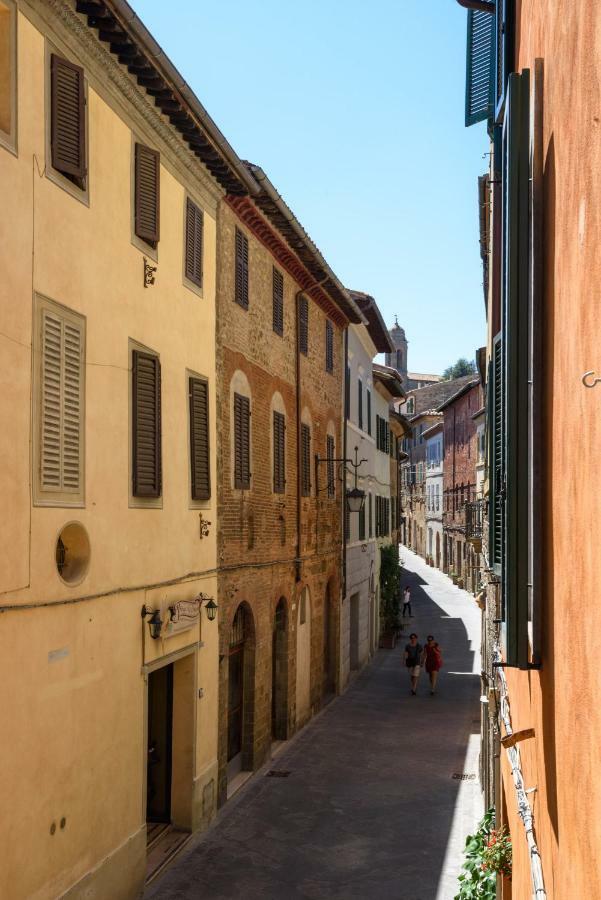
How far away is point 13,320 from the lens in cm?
915

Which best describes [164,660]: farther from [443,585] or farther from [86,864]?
[443,585]

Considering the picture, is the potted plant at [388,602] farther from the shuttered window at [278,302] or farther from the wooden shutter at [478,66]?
the wooden shutter at [478,66]

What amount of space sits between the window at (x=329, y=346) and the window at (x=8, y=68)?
1561 cm

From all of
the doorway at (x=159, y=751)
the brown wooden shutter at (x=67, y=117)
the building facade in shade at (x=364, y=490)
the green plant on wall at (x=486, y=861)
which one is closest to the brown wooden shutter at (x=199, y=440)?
the doorway at (x=159, y=751)

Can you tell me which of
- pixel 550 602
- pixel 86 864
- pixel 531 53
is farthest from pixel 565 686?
pixel 86 864

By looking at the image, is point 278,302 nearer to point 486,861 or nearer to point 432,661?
point 432,661

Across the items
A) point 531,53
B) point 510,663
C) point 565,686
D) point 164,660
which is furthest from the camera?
point 164,660

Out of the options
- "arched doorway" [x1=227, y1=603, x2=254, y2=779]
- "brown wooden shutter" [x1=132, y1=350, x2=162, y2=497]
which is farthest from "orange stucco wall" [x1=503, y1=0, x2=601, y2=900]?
"arched doorway" [x1=227, y1=603, x2=254, y2=779]

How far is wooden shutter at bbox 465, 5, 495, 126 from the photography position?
11.7m

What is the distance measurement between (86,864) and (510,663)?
755cm

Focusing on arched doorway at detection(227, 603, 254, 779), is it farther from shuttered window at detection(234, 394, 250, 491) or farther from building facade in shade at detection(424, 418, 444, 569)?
building facade in shade at detection(424, 418, 444, 569)

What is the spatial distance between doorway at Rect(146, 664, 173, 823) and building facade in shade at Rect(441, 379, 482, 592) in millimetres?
36295

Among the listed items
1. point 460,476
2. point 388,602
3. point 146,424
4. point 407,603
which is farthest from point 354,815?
point 460,476

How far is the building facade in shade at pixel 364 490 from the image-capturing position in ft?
90.7
